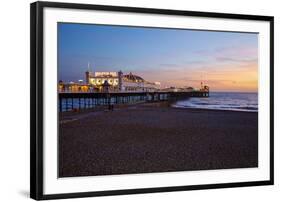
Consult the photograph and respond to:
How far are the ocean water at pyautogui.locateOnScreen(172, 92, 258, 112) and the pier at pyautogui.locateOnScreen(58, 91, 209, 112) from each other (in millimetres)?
79

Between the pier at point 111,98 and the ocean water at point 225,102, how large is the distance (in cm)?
8

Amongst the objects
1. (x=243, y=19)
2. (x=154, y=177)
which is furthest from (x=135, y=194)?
(x=243, y=19)

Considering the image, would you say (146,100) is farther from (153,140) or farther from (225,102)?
(225,102)

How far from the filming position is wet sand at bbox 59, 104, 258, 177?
7.29 m

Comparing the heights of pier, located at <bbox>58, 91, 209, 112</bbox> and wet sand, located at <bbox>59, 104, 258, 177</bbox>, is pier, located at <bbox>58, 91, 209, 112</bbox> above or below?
above

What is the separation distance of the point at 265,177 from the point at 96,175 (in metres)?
2.41

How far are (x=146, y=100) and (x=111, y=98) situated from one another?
19.0 inches

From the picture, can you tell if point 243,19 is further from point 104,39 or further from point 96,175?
point 96,175

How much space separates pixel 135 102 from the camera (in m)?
7.76

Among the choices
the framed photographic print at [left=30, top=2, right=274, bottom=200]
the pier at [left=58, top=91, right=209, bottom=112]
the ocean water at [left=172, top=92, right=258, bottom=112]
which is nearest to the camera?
the framed photographic print at [left=30, top=2, right=274, bottom=200]

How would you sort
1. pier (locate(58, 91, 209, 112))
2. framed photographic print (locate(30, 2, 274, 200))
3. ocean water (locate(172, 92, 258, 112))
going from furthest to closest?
ocean water (locate(172, 92, 258, 112)) → pier (locate(58, 91, 209, 112)) → framed photographic print (locate(30, 2, 274, 200))

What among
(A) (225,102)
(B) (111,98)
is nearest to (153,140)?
(B) (111,98)

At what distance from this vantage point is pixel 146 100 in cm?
779

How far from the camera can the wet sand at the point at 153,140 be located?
7289mm
